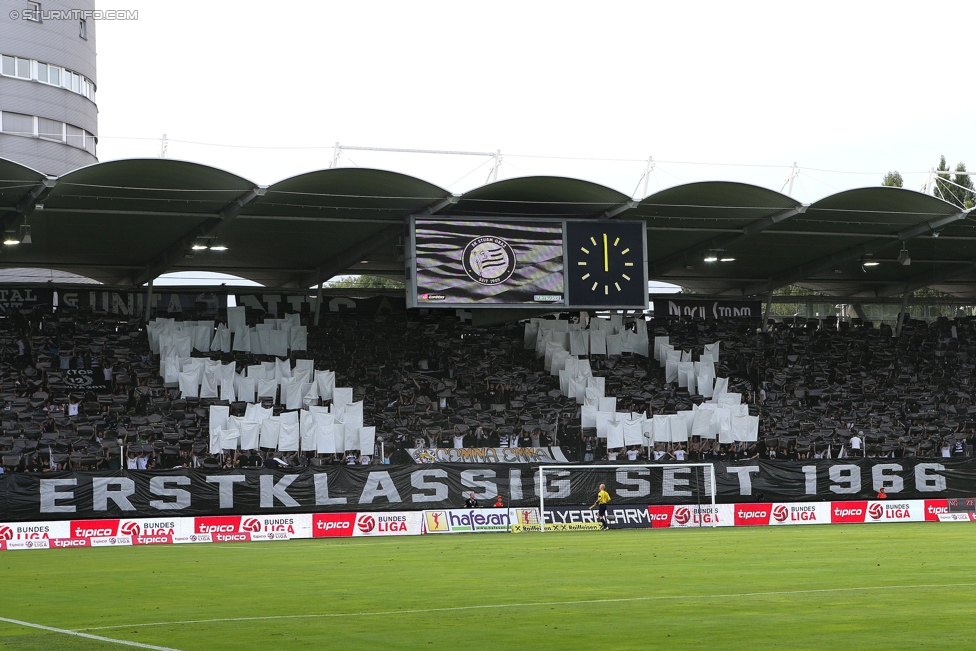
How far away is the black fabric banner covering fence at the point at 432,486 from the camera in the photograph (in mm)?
34219

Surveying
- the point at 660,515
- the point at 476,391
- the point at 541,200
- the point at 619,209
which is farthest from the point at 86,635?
the point at 476,391

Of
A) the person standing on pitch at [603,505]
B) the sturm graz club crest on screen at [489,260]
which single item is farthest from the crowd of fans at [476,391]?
the sturm graz club crest on screen at [489,260]

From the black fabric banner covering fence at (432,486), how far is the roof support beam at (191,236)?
8.85 meters

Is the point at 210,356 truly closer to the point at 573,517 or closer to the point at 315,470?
the point at 315,470

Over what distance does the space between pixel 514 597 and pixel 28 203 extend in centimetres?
2858

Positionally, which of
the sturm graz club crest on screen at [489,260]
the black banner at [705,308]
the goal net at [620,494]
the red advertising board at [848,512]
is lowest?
the red advertising board at [848,512]

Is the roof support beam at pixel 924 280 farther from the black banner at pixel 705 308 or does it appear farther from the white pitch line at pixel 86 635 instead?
the white pitch line at pixel 86 635

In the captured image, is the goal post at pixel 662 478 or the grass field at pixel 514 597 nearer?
the grass field at pixel 514 597

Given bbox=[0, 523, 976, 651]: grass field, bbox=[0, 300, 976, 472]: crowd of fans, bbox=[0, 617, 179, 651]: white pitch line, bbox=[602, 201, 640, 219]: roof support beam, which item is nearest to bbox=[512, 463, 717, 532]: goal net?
bbox=[0, 300, 976, 472]: crowd of fans

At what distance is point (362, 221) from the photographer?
4244cm

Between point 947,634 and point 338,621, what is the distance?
5859 millimetres

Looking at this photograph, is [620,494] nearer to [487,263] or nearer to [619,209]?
[487,263]

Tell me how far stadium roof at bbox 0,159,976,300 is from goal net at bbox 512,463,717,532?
9.18 metres

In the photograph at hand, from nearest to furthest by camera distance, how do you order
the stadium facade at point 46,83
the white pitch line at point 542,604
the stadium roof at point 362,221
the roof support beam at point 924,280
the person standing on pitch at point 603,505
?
the white pitch line at point 542,604 < the person standing on pitch at point 603,505 < the stadium roof at point 362,221 < the roof support beam at point 924,280 < the stadium facade at point 46,83
